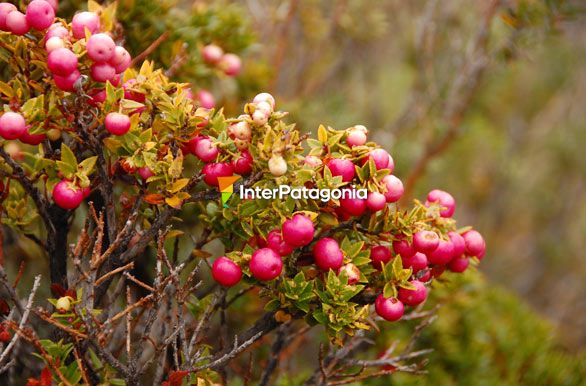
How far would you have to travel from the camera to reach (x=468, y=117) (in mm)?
4676

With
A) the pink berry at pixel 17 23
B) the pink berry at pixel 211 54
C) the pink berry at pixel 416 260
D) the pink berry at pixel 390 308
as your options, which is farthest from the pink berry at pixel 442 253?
the pink berry at pixel 211 54

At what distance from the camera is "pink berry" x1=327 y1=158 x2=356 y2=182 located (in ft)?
3.80

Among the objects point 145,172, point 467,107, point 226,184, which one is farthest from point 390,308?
point 467,107

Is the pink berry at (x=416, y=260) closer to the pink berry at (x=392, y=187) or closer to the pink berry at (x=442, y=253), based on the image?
the pink berry at (x=442, y=253)

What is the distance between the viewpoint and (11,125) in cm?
113

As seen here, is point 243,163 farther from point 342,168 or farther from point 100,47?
point 100,47

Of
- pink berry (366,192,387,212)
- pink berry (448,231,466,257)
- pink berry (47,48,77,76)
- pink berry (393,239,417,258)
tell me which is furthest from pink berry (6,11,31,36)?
pink berry (448,231,466,257)

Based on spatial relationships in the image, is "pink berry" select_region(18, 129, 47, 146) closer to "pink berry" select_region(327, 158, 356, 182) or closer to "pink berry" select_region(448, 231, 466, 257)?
"pink berry" select_region(327, 158, 356, 182)

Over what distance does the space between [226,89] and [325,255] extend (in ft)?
5.35

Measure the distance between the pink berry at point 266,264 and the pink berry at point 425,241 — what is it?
29cm

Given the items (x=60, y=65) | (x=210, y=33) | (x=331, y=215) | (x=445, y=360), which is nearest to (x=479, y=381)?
(x=445, y=360)

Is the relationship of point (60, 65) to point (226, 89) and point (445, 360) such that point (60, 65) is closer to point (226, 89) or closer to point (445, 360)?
point (226, 89)

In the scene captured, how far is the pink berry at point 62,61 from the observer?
1101 mm

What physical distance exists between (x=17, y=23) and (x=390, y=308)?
3.03 ft
